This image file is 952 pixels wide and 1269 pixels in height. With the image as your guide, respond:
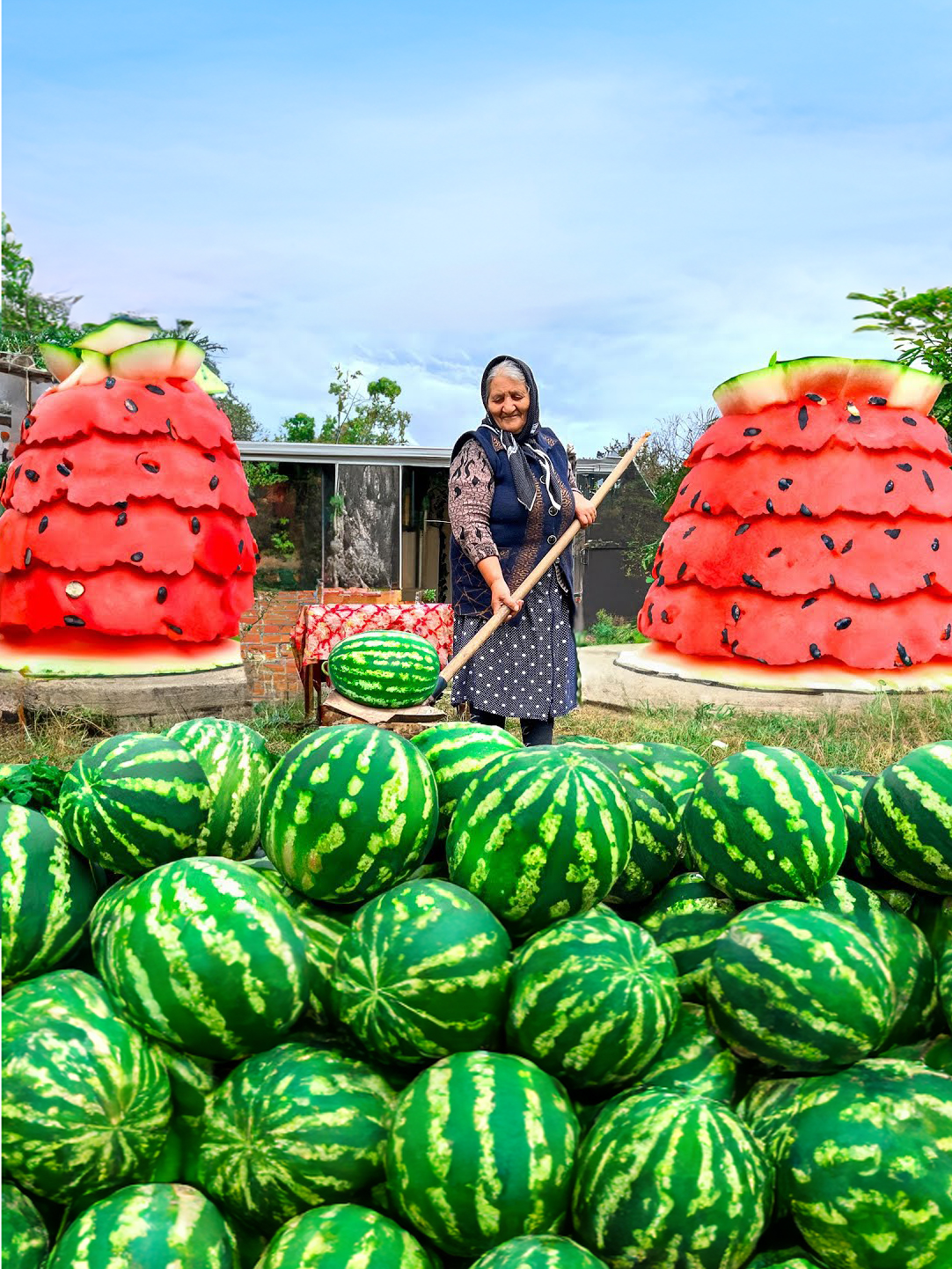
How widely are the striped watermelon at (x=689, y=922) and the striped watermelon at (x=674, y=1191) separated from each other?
242mm

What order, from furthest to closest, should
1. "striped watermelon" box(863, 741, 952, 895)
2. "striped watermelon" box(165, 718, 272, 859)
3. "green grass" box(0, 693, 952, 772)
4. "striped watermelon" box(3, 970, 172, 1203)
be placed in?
"green grass" box(0, 693, 952, 772) < "striped watermelon" box(165, 718, 272, 859) < "striped watermelon" box(863, 741, 952, 895) < "striped watermelon" box(3, 970, 172, 1203)

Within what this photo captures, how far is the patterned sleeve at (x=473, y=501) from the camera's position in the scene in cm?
466

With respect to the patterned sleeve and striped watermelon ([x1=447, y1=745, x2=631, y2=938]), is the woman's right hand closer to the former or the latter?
the patterned sleeve

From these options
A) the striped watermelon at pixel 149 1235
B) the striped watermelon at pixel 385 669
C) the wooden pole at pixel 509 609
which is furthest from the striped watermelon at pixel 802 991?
the wooden pole at pixel 509 609

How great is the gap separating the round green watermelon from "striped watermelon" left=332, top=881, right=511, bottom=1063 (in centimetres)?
8

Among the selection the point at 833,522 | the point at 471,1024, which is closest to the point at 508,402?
the point at 833,522

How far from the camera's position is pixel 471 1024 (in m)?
1.37

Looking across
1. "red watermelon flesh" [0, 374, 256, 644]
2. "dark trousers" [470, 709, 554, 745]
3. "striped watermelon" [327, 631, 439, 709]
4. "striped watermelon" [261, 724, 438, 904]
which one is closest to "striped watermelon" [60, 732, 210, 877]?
"striped watermelon" [261, 724, 438, 904]

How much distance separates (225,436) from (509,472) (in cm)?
323

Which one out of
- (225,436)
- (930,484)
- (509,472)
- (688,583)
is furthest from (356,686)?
(930,484)

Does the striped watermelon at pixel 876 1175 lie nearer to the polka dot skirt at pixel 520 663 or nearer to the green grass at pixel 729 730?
the polka dot skirt at pixel 520 663

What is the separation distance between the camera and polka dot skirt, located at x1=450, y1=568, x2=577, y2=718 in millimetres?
4863

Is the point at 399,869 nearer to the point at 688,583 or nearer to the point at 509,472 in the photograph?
the point at 509,472

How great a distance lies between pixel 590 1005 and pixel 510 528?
12.1ft
